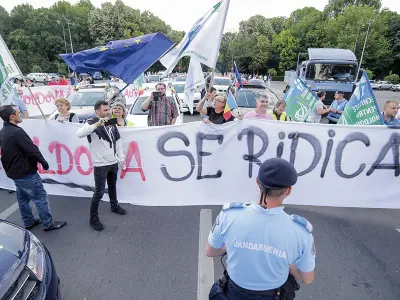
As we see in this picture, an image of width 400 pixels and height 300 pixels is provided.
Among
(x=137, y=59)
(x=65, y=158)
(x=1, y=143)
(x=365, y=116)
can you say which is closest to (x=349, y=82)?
(x=365, y=116)

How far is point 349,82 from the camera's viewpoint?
13867 millimetres

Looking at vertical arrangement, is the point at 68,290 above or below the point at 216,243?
below

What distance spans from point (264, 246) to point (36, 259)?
1.96 meters

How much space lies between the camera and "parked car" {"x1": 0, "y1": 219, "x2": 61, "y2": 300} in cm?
194

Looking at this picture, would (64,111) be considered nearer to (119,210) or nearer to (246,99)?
(119,210)

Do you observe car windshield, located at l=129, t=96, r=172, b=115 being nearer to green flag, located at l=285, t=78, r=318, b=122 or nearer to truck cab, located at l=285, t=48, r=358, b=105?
green flag, located at l=285, t=78, r=318, b=122

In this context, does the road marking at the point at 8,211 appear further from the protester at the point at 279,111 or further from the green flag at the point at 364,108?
the green flag at the point at 364,108

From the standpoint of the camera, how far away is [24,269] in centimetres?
209

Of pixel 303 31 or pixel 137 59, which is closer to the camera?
pixel 137 59

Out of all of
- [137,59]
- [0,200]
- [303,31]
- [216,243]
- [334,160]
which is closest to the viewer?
[216,243]

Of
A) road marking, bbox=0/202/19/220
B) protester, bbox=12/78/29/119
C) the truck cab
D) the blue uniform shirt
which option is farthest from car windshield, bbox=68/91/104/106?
the truck cab

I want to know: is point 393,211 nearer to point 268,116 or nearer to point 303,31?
point 268,116

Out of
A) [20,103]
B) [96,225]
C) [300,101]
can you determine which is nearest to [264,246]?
[96,225]

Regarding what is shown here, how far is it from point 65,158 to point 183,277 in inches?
109
